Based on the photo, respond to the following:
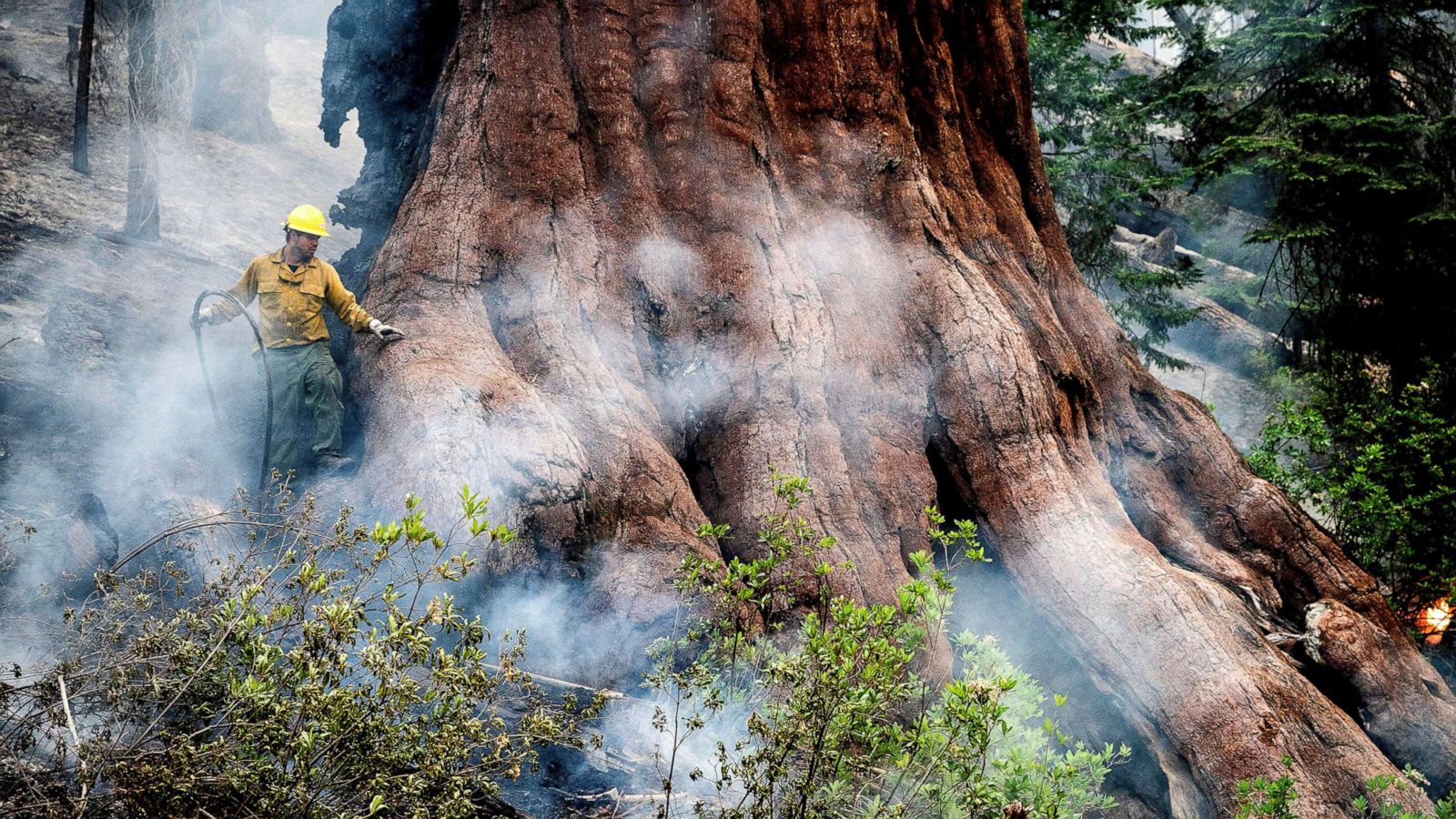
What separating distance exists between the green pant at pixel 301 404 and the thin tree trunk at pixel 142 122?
8.10 meters

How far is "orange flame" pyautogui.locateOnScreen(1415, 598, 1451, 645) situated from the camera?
905cm

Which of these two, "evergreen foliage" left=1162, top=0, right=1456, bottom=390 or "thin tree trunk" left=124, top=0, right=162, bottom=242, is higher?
"evergreen foliage" left=1162, top=0, right=1456, bottom=390

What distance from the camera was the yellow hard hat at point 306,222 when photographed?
18.1ft

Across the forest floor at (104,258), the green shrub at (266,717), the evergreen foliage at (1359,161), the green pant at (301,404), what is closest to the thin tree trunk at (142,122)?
the forest floor at (104,258)

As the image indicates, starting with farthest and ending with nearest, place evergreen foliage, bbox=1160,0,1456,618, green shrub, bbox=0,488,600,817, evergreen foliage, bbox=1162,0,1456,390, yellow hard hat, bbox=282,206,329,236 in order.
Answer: evergreen foliage, bbox=1162,0,1456,390, evergreen foliage, bbox=1160,0,1456,618, yellow hard hat, bbox=282,206,329,236, green shrub, bbox=0,488,600,817

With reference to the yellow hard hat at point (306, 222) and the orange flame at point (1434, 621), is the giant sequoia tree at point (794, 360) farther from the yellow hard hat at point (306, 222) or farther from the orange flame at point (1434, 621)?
the orange flame at point (1434, 621)

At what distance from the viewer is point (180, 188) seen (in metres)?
15.4

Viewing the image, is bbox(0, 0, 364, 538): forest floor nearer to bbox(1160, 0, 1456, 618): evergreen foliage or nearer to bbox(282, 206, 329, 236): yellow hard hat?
bbox(282, 206, 329, 236): yellow hard hat

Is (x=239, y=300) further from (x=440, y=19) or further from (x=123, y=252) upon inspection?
(x=123, y=252)

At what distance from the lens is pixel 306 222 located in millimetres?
5586

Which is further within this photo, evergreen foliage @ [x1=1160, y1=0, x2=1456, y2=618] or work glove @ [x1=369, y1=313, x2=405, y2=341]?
evergreen foliage @ [x1=1160, y1=0, x2=1456, y2=618]

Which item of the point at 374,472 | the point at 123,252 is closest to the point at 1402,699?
the point at 374,472

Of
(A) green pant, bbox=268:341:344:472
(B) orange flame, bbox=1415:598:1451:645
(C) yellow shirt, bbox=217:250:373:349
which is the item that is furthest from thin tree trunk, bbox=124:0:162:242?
(B) orange flame, bbox=1415:598:1451:645

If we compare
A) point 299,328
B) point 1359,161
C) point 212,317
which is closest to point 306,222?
point 299,328
